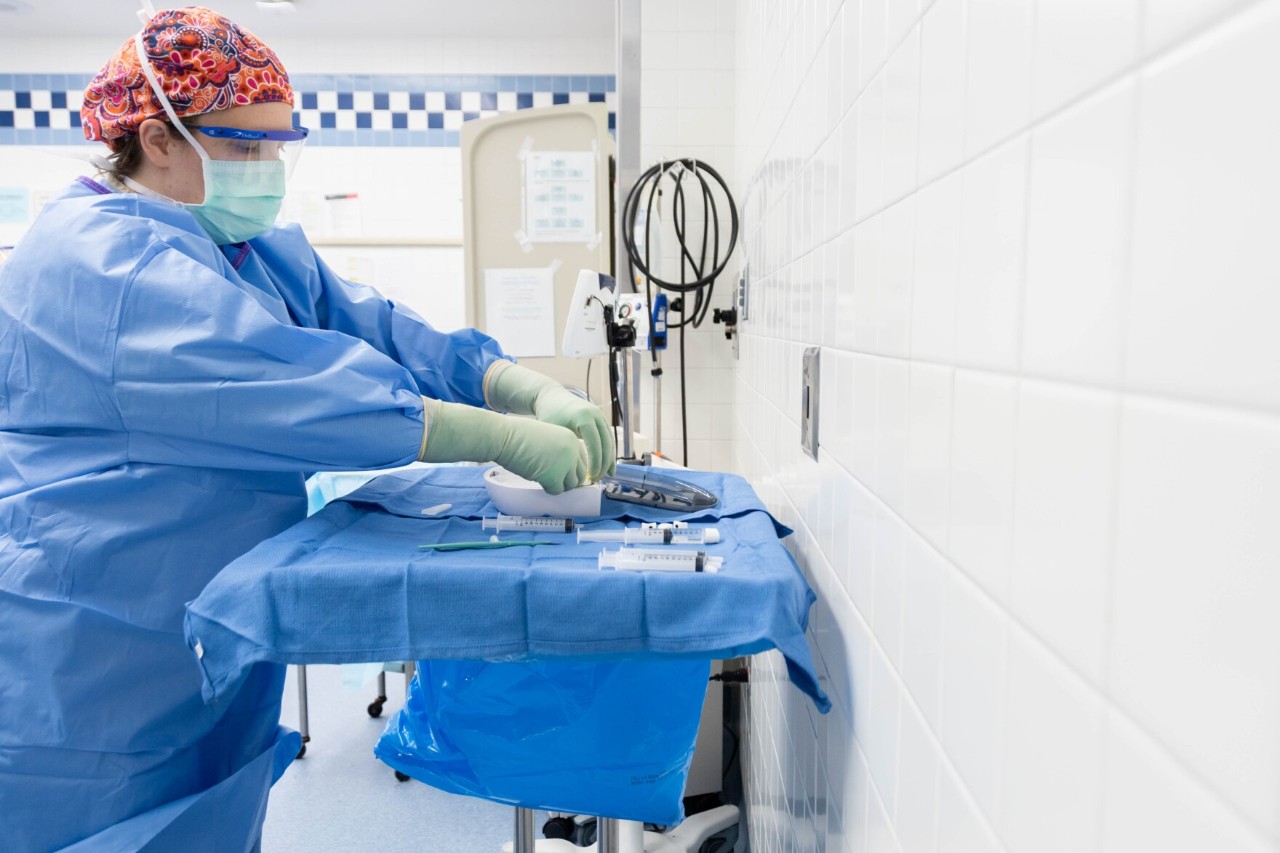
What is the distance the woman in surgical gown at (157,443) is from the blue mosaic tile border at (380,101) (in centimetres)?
353

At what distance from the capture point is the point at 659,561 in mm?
867

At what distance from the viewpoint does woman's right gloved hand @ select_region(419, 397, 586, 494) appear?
1.13 m

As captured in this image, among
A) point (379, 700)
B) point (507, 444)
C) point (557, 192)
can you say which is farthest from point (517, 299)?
point (507, 444)

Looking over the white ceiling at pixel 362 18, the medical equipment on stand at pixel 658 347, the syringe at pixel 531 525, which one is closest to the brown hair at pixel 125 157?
the syringe at pixel 531 525

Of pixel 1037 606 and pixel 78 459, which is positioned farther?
pixel 78 459

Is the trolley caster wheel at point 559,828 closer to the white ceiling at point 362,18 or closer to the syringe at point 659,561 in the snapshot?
the syringe at point 659,561

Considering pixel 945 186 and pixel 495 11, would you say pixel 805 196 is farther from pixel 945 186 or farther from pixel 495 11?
pixel 495 11

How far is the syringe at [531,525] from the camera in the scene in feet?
3.48

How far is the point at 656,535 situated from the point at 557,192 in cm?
225

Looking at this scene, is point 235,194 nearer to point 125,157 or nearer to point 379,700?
point 125,157

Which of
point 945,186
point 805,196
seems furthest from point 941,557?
point 805,196

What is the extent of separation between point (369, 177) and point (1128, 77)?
189 inches

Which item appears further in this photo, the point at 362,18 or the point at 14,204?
the point at 14,204

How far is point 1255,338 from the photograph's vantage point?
0.26m
